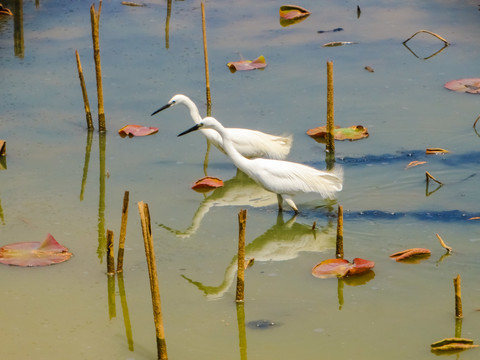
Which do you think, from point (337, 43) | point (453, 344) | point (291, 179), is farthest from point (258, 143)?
point (337, 43)

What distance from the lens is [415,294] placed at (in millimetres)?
6070

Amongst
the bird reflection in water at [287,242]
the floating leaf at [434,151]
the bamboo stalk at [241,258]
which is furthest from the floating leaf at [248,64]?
the bamboo stalk at [241,258]

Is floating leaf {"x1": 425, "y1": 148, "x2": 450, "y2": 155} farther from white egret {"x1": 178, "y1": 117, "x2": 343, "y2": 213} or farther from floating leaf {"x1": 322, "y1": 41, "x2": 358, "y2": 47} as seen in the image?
floating leaf {"x1": 322, "y1": 41, "x2": 358, "y2": 47}

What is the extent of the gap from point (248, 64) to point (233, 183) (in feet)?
10.0

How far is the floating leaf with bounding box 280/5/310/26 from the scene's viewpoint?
12773mm

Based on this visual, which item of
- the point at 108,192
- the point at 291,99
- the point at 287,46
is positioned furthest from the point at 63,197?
the point at 287,46

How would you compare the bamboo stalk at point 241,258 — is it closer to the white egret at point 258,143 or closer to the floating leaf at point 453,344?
the floating leaf at point 453,344

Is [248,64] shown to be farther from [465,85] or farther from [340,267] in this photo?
[340,267]

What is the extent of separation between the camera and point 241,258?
534cm

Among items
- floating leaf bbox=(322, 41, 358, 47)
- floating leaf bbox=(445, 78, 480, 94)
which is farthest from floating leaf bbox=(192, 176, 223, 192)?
floating leaf bbox=(322, 41, 358, 47)

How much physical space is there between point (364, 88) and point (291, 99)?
93 centimetres

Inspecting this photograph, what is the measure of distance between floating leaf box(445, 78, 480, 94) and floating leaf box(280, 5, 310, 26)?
11.1ft

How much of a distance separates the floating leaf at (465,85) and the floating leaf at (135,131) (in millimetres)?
3449

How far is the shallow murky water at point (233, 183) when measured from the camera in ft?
18.8
